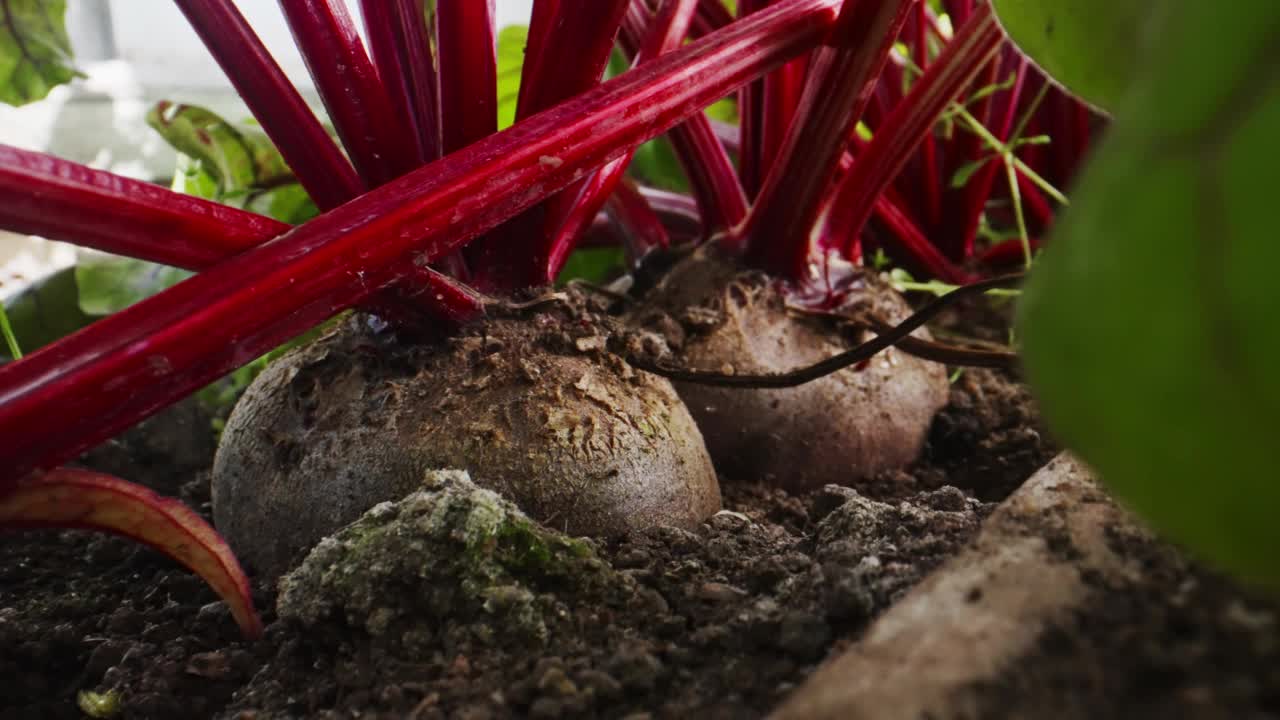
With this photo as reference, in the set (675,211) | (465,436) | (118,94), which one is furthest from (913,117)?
(118,94)

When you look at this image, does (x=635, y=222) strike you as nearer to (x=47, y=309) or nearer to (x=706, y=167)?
(x=706, y=167)

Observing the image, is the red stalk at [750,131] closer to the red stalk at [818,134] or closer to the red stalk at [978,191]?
the red stalk at [818,134]

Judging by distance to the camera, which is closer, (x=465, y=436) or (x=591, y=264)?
(x=465, y=436)

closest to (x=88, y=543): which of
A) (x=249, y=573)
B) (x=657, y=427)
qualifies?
(x=249, y=573)

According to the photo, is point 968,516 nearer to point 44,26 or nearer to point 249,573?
point 249,573

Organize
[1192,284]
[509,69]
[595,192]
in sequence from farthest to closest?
[509,69], [595,192], [1192,284]

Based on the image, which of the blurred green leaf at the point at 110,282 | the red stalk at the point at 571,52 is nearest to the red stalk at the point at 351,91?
the red stalk at the point at 571,52

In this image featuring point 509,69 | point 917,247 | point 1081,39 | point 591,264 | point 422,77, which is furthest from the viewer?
point 591,264
